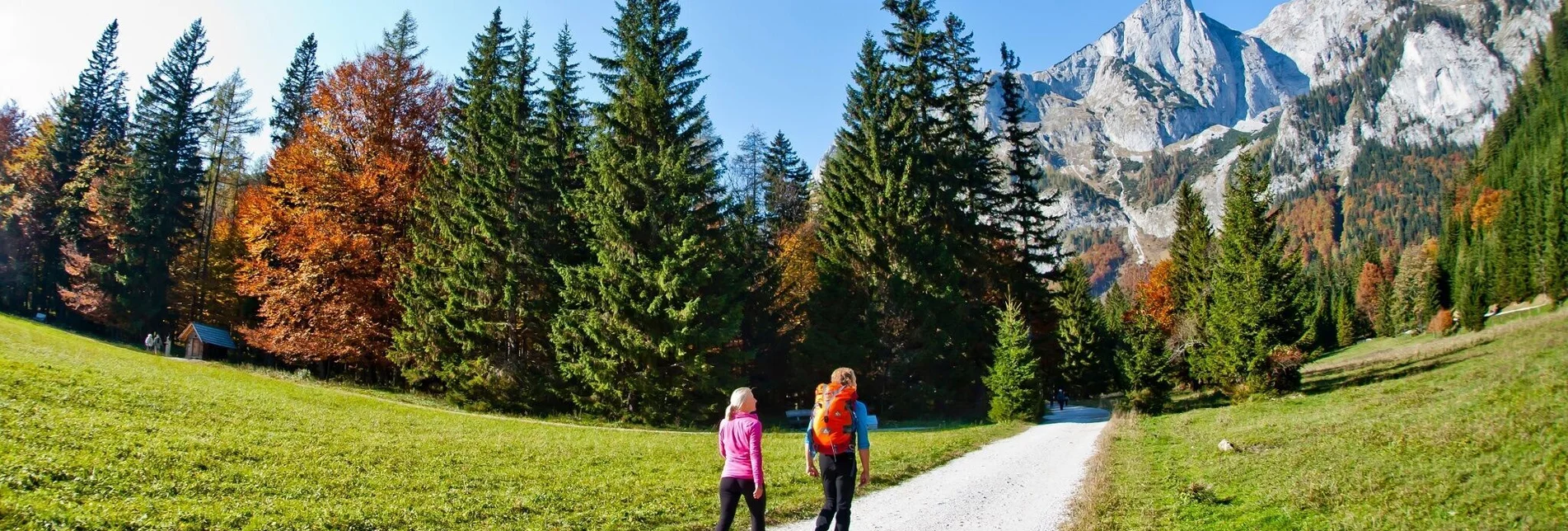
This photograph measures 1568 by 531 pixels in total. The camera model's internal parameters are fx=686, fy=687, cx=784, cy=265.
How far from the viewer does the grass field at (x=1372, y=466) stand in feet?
27.6

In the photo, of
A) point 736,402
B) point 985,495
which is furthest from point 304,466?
point 985,495

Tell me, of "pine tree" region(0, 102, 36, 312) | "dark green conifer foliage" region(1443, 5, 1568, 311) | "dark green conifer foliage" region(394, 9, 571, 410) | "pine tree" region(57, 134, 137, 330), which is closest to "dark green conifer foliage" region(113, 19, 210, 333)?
"pine tree" region(57, 134, 137, 330)

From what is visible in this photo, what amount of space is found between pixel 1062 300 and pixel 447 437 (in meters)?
32.6

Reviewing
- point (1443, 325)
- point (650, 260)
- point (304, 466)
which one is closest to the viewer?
point (304, 466)

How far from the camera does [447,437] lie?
1591cm

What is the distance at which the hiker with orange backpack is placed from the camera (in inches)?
275

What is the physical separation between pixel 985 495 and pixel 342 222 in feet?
101

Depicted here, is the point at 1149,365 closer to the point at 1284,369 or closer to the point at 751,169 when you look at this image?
the point at 1284,369

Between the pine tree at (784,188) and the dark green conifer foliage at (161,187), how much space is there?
38.4m

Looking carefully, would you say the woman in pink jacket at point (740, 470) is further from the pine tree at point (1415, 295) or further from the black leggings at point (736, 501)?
the pine tree at point (1415, 295)

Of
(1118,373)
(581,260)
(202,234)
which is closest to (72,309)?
(202,234)

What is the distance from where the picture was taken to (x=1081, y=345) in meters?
37.8

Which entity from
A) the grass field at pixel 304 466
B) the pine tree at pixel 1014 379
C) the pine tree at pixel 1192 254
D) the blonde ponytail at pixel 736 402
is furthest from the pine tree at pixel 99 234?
the pine tree at pixel 1192 254

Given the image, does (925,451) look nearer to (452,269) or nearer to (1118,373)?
(452,269)
